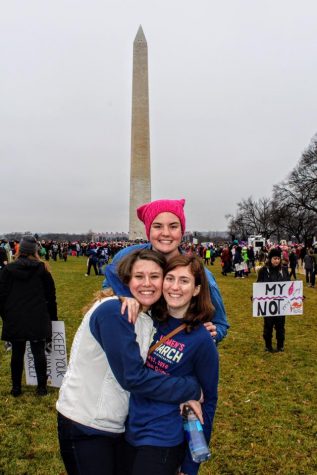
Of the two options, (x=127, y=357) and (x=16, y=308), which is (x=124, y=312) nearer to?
(x=127, y=357)

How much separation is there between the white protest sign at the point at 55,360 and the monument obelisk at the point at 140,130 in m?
33.2

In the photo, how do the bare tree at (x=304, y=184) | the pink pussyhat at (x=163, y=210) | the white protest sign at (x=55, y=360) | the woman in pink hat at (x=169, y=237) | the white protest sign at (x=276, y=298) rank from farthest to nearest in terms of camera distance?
the bare tree at (x=304, y=184)
the white protest sign at (x=276, y=298)
the white protest sign at (x=55, y=360)
the pink pussyhat at (x=163, y=210)
the woman in pink hat at (x=169, y=237)

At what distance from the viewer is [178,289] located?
2340mm

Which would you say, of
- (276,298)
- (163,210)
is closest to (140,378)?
(163,210)

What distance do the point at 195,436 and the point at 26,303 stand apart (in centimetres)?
380

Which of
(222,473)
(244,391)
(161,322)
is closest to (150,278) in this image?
(161,322)

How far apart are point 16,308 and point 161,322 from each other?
141 inches

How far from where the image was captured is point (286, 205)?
169 feet

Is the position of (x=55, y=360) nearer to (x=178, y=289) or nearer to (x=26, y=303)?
(x=26, y=303)

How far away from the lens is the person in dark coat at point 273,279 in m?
8.30

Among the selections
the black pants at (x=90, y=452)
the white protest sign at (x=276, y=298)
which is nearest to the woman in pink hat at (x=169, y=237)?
the black pants at (x=90, y=452)

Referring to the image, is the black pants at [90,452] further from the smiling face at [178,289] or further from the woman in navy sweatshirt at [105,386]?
the smiling face at [178,289]

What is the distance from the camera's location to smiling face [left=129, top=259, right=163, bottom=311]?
2328 millimetres

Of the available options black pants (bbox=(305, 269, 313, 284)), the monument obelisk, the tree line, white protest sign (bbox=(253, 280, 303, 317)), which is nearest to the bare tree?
the tree line
